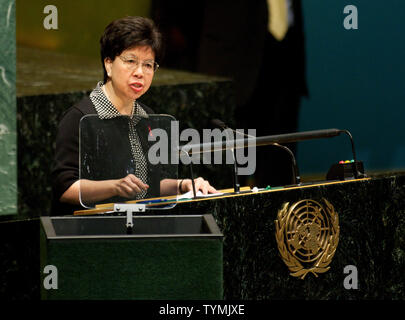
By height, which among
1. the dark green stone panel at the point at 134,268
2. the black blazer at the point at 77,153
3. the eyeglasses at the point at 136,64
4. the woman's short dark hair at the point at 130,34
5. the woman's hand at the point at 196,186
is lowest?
the dark green stone panel at the point at 134,268

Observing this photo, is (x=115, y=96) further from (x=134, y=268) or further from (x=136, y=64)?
(x=134, y=268)

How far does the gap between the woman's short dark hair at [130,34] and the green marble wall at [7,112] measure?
1.98 feet

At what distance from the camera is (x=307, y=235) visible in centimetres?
446

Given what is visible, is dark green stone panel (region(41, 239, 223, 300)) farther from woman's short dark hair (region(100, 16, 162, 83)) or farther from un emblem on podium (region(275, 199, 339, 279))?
woman's short dark hair (region(100, 16, 162, 83))

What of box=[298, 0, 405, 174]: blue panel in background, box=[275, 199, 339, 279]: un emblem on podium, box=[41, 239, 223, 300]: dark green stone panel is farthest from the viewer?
box=[298, 0, 405, 174]: blue panel in background

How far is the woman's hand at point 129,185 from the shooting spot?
408cm

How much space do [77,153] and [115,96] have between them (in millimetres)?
335

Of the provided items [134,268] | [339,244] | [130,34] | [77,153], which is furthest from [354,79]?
[134,268]

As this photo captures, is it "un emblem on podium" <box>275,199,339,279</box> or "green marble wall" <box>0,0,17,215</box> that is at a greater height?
"green marble wall" <box>0,0,17,215</box>

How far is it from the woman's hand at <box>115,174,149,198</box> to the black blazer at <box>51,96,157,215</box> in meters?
0.05

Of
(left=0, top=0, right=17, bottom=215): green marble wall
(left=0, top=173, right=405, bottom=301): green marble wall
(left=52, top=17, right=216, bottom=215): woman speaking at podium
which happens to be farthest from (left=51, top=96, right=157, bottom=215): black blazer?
(left=0, top=0, right=17, bottom=215): green marble wall

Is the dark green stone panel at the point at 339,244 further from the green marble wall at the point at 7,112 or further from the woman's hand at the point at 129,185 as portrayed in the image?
the green marble wall at the point at 7,112

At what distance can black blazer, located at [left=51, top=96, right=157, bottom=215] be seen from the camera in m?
4.13

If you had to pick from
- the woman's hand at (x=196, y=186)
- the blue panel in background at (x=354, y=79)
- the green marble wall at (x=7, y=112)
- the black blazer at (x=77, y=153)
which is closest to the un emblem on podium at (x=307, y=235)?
the woman's hand at (x=196, y=186)
